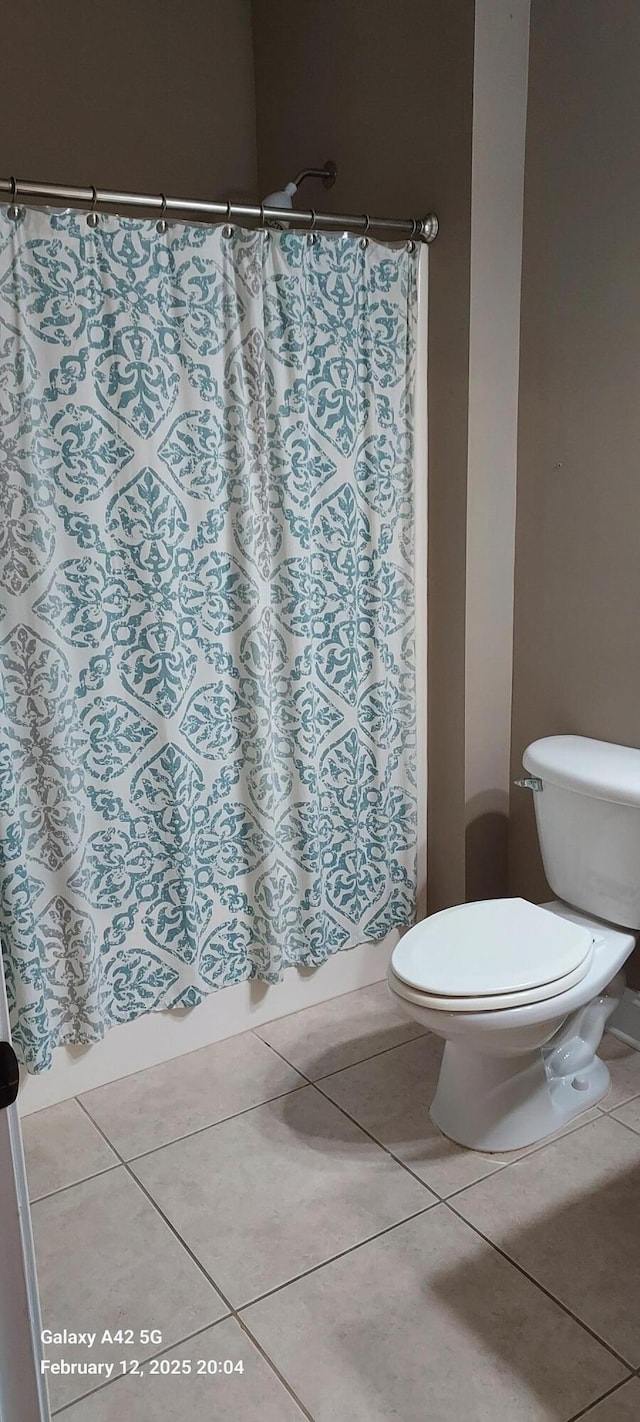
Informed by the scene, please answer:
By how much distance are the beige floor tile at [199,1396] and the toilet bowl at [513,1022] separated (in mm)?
598

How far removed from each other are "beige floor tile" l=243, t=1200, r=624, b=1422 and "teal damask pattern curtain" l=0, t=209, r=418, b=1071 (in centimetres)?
74

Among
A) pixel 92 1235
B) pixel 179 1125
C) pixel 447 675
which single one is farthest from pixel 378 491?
pixel 92 1235

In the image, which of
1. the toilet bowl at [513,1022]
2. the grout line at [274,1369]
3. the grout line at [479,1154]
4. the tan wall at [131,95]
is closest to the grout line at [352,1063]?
the grout line at [479,1154]

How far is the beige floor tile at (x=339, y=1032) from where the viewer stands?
2.27 m

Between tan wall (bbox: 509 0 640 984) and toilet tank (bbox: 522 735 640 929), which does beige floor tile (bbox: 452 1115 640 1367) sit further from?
tan wall (bbox: 509 0 640 984)

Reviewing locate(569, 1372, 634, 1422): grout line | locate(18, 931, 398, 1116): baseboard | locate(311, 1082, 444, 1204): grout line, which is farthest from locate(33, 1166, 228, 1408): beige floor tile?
locate(569, 1372, 634, 1422): grout line

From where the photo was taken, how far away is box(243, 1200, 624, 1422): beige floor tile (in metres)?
1.45

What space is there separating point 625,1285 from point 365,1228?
1.44 ft

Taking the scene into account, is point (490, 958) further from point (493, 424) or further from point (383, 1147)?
point (493, 424)

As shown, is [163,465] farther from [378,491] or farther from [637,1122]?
[637,1122]

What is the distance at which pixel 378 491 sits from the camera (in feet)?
7.48

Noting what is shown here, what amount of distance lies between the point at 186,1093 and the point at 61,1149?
28 centimetres

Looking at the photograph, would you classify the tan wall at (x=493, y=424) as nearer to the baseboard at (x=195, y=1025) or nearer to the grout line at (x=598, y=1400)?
the baseboard at (x=195, y=1025)

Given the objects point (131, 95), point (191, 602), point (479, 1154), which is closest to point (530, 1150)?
point (479, 1154)
